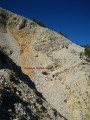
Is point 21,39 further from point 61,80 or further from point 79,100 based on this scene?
point 79,100

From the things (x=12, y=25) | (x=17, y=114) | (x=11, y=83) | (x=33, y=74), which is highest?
(x=12, y=25)

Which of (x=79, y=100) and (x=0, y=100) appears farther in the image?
(x=79, y=100)

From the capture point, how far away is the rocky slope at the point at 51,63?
131ft

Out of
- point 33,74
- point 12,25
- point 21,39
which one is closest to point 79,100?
point 33,74

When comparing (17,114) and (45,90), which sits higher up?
(45,90)

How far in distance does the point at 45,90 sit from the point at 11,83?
16.7 meters

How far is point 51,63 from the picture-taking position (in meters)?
50.5

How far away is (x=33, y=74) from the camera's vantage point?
152 feet

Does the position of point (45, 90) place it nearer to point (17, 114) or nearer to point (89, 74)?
point (89, 74)

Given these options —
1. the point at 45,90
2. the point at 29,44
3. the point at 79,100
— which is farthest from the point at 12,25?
the point at 79,100

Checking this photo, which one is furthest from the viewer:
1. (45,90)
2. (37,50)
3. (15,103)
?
(37,50)

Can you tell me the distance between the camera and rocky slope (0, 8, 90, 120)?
1572 inches

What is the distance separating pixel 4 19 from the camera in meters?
58.7

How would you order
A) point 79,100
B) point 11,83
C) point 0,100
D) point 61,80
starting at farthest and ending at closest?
point 61,80, point 79,100, point 11,83, point 0,100
